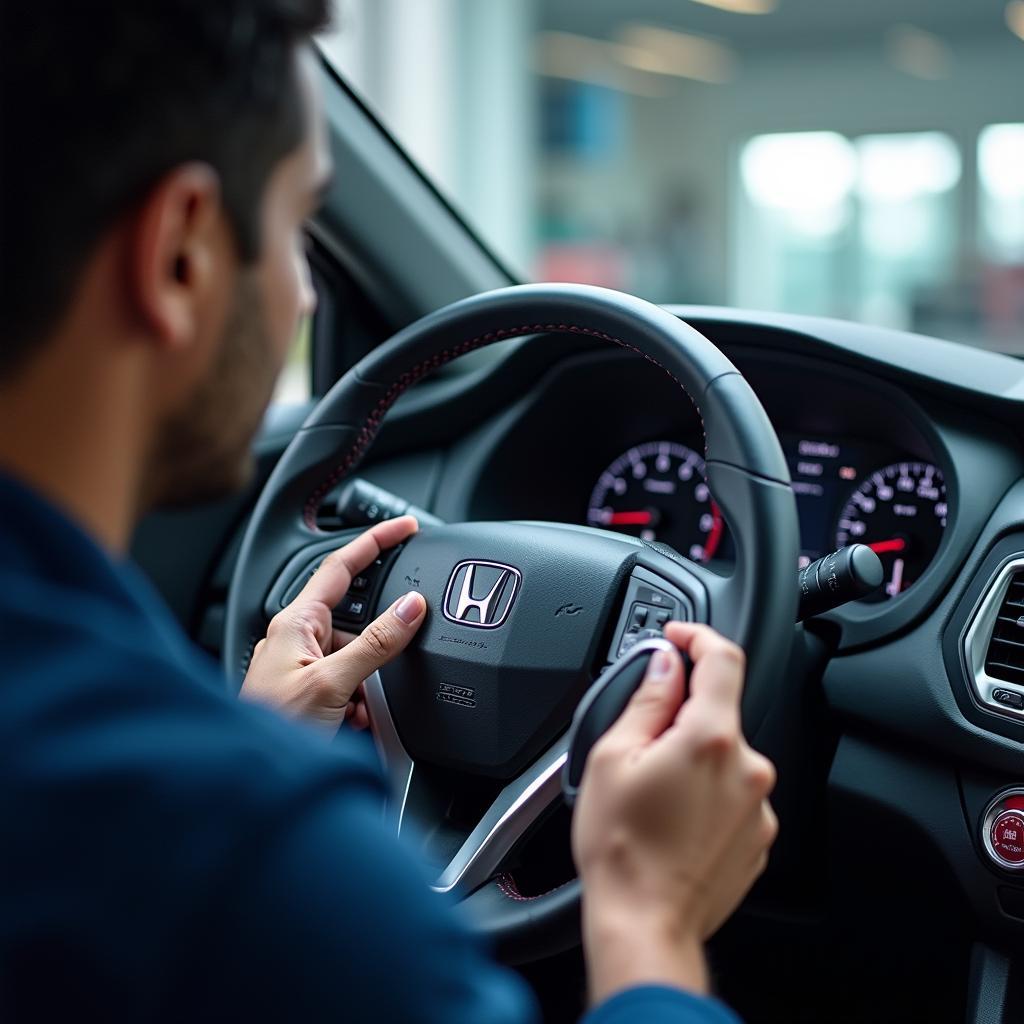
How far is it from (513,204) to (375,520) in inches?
318

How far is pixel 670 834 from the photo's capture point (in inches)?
30.0

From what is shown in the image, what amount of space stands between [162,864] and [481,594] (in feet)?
2.29

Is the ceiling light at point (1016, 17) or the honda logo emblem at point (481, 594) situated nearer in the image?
the honda logo emblem at point (481, 594)

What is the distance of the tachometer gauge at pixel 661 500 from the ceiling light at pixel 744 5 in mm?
10856

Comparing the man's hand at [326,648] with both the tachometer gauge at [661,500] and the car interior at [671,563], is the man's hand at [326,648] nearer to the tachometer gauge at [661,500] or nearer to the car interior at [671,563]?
the car interior at [671,563]

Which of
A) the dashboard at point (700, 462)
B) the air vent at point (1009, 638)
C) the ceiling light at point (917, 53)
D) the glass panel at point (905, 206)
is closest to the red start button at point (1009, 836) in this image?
the air vent at point (1009, 638)

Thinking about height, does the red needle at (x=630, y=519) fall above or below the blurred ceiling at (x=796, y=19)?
below

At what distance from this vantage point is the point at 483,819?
117cm

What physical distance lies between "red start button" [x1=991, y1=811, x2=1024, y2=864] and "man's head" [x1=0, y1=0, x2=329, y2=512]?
0.89 meters

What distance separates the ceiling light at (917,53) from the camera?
13664mm

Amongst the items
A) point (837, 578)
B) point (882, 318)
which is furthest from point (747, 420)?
point (882, 318)

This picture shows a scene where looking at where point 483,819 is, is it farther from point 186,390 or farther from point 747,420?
point 186,390

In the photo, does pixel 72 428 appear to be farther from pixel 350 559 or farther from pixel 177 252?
pixel 350 559

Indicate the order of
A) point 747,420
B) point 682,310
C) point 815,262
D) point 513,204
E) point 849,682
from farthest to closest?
point 815,262 < point 513,204 < point 682,310 < point 849,682 < point 747,420
